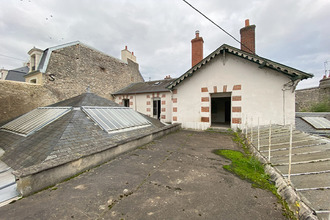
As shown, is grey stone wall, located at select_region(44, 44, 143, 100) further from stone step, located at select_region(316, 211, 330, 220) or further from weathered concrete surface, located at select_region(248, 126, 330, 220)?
stone step, located at select_region(316, 211, 330, 220)

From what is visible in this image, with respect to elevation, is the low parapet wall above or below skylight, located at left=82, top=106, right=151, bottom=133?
below

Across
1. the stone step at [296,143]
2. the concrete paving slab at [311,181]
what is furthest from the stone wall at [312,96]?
the concrete paving slab at [311,181]

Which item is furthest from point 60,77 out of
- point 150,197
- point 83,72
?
point 150,197

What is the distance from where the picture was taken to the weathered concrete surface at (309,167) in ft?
5.91

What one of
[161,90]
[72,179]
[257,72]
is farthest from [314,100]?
[72,179]

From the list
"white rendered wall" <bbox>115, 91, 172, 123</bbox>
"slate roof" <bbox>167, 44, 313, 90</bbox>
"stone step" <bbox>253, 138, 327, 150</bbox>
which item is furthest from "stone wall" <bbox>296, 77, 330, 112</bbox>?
"white rendered wall" <bbox>115, 91, 172, 123</bbox>

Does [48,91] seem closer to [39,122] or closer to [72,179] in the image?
[39,122]

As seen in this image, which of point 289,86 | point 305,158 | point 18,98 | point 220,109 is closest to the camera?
point 305,158

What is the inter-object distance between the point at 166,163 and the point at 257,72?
7117 millimetres

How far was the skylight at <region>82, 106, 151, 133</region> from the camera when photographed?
5.03 meters

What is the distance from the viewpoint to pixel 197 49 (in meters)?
9.96

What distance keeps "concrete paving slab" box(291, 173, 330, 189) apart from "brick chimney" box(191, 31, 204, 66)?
8.98m

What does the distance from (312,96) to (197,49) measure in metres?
15.9

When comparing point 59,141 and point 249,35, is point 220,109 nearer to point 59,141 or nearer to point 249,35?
point 249,35
